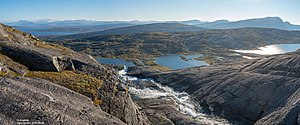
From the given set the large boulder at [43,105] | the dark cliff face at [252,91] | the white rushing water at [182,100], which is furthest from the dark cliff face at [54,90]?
the dark cliff face at [252,91]

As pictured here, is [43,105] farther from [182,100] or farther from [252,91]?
[252,91]

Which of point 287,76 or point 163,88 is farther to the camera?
point 163,88

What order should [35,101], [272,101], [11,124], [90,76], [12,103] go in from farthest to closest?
[272,101]
[90,76]
[35,101]
[12,103]
[11,124]

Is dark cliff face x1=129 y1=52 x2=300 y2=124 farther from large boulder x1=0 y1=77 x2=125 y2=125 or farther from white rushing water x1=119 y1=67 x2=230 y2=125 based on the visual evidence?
large boulder x1=0 y1=77 x2=125 y2=125

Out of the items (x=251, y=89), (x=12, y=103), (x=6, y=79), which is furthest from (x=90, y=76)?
(x=251, y=89)

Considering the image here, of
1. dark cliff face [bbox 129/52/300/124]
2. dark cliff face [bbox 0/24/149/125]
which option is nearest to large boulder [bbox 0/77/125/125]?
dark cliff face [bbox 0/24/149/125]

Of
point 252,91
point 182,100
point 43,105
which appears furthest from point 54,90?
point 252,91

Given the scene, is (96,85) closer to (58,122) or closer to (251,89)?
(58,122)
